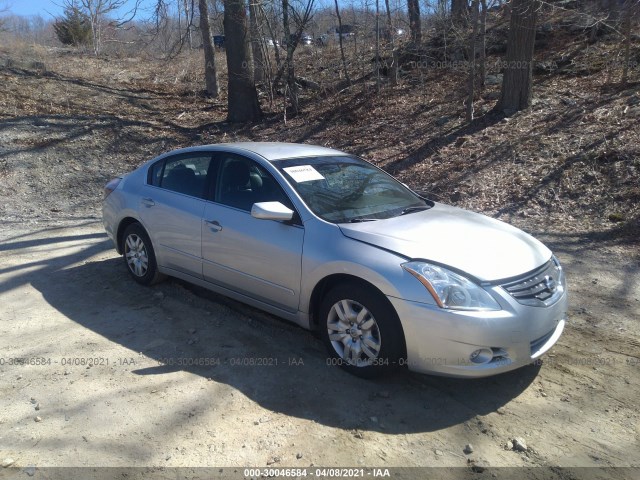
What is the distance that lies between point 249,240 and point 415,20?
1361cm

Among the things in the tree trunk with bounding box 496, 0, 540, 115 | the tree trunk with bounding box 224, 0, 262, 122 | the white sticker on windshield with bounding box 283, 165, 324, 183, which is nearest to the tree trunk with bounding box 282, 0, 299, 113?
the tree trunk with bounding box 224, 0, 262, 122

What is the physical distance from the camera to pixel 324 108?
1557 centimetres

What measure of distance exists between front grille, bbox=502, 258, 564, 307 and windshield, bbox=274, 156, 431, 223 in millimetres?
1186

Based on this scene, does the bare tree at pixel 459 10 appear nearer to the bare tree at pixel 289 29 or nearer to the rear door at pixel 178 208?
the bare tree at pixel 289 29

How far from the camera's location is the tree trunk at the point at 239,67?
1438 centimetres

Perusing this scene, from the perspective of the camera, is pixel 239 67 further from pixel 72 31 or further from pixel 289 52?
pixel 72 31

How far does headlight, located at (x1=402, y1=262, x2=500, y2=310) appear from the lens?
3.82m

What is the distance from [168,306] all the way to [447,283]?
2.83 metres

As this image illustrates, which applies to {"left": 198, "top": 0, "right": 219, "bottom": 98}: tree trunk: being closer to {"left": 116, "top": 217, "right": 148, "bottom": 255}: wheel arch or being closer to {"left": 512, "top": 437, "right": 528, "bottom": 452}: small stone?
{"left": 116, "top": 217, "right": 148, "bottom": 255}: wheel arch

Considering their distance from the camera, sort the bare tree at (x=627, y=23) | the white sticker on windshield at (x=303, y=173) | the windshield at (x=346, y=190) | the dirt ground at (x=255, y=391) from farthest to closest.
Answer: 1. the bare tree at (x=627, y=23)
2. the white sticker on windshield at (x=303, y=173)
3. the windshield at (x=346, y=190)
4. the dirt ground at (x=255, y=391)

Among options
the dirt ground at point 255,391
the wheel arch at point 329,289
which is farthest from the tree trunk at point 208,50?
the wheel arch at point 329,289

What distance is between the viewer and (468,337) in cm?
376

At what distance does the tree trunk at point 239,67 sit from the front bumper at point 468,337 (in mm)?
11721

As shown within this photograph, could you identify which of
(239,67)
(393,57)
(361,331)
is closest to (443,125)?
(393,57)
